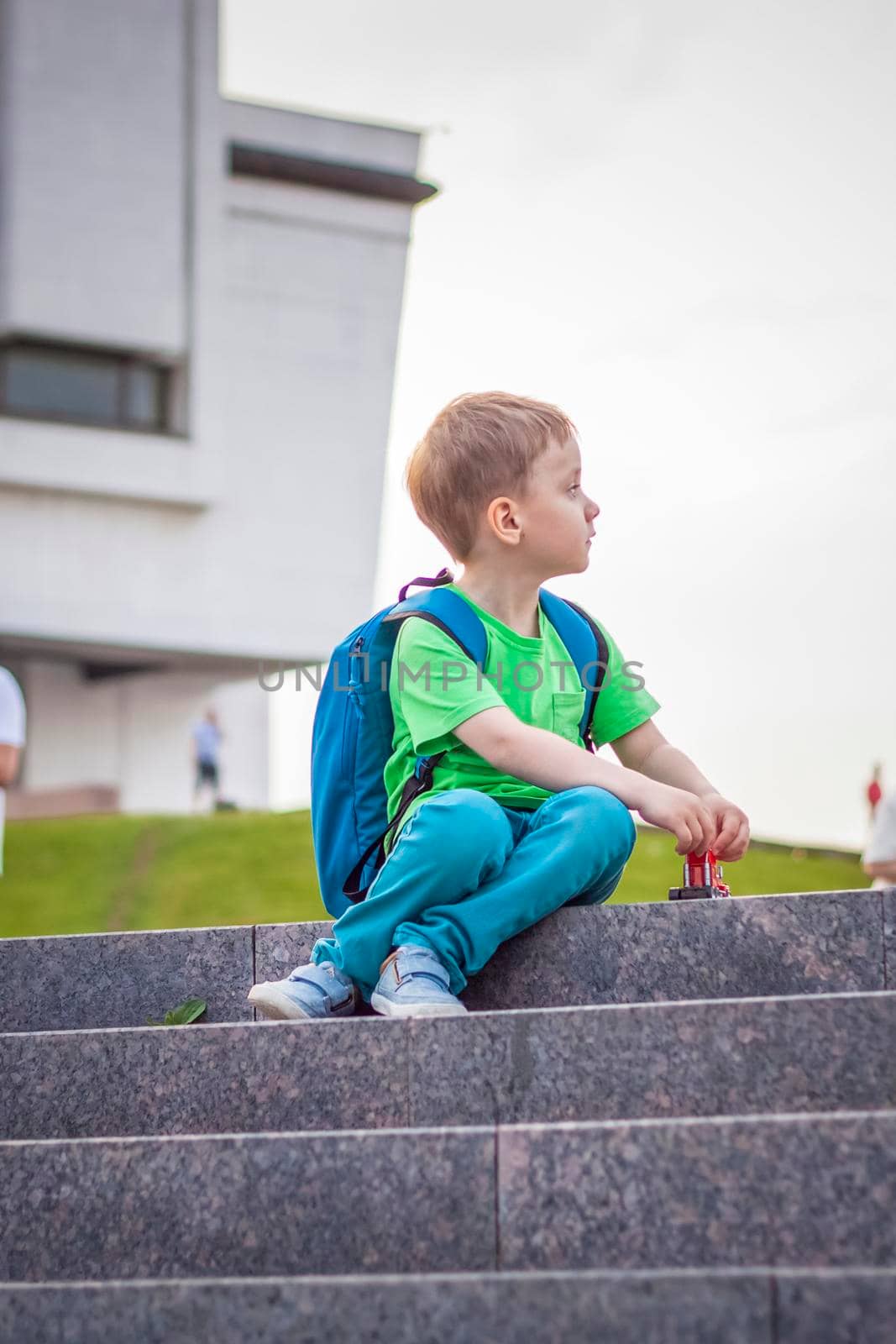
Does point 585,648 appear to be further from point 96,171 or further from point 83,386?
point 96,171

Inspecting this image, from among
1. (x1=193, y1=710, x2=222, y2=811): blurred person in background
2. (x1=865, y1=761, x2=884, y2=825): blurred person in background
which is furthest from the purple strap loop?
(x1=193, y1=710, x2=222, y2=811): blurred person in background

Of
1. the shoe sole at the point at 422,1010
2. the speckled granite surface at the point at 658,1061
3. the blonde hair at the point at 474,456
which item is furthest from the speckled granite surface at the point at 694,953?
the blonde hair at the point at 474,456

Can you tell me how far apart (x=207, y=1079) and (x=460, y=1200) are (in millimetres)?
805

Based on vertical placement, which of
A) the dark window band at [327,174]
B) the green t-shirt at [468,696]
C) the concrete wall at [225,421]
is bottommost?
the green t-shirt at [468,696]

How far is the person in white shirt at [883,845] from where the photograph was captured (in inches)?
278

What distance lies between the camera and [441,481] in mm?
4363

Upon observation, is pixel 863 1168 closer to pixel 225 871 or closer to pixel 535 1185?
pixel 535 1185

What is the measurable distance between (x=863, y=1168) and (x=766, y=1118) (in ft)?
0.55

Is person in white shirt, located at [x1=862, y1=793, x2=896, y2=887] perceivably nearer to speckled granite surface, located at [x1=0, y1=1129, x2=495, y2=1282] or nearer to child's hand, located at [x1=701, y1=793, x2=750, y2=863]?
child's hand, located at [x1=701, y1=793, x2=750, y2=863]

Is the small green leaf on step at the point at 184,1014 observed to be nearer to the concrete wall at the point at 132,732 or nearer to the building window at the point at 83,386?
the building window at the point at 83,386

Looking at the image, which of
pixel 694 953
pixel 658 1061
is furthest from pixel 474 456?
pixel 658 1061

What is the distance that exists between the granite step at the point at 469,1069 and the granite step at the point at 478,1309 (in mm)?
564

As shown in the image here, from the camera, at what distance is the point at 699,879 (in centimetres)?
415

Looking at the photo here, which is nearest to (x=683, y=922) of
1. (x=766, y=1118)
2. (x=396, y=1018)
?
(x=396, y=1018)
